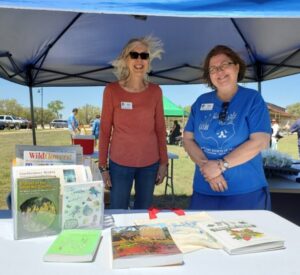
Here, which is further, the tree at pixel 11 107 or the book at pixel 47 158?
the tree at pixel 11 107

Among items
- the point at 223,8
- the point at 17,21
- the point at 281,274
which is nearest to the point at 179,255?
the point at 281,274

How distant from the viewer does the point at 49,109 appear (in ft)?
189

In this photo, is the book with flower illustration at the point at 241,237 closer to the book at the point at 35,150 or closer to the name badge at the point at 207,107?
the book at the point at 35,150

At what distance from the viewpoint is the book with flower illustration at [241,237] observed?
0.96 metres

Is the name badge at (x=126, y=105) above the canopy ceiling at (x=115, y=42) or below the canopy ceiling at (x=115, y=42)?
below

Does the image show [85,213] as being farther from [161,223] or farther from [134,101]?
[134,101]

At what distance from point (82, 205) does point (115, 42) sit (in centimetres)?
272

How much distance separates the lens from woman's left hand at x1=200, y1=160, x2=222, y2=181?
1.48 metres

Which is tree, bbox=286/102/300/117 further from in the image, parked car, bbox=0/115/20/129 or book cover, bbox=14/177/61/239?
book cover, bbox=14/177/61/239

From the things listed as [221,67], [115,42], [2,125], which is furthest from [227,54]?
[2,125]

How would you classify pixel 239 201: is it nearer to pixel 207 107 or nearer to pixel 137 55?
pixel 207 107

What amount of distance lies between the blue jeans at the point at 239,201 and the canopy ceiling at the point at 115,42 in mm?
1301

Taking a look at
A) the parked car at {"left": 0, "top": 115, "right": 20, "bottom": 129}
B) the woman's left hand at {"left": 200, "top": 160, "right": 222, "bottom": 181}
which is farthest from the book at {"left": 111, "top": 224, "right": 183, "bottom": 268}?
the parked car at {"left": 0, "top": 115, "right": 20, "bottom": 129}

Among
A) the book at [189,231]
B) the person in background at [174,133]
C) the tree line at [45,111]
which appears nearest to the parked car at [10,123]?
the tree line at [45,111]
